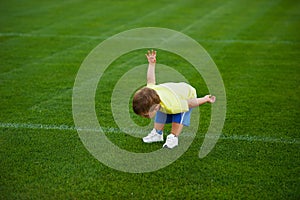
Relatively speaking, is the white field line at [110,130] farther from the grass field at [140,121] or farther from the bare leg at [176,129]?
the bare leg at [176,129]

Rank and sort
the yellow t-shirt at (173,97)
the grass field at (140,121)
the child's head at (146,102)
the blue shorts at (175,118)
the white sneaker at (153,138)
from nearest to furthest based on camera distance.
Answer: the grass field at (140,121) < the child's head at (146,102) < the yellow t-shirt at (173,97) < the blue shorts at (175,118) < the white sneaker at (153,138)

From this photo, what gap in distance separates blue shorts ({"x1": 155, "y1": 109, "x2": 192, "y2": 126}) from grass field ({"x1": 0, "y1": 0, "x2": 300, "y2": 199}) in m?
0.26

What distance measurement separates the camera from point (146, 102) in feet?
13.3

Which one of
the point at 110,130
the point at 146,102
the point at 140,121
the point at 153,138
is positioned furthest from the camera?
the point at 140,121

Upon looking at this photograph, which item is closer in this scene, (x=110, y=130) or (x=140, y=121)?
(x=110, y=130)

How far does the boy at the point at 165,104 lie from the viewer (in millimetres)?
4086

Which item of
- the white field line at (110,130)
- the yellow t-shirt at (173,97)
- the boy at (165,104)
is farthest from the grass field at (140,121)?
the yellow t-shirt at (173,97)

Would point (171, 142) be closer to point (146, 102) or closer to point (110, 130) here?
point (146, 102)

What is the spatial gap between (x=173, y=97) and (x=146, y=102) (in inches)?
13.1

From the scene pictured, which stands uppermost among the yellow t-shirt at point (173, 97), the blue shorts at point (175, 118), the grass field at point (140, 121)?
the yellow t-shirt at point (173, 97)

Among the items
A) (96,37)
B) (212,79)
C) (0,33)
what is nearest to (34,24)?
(0,33)

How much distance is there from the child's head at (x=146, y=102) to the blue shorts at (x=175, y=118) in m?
0.38

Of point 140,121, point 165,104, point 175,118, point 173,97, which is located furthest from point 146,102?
point 140,121

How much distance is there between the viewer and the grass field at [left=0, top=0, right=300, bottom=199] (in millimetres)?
3745
